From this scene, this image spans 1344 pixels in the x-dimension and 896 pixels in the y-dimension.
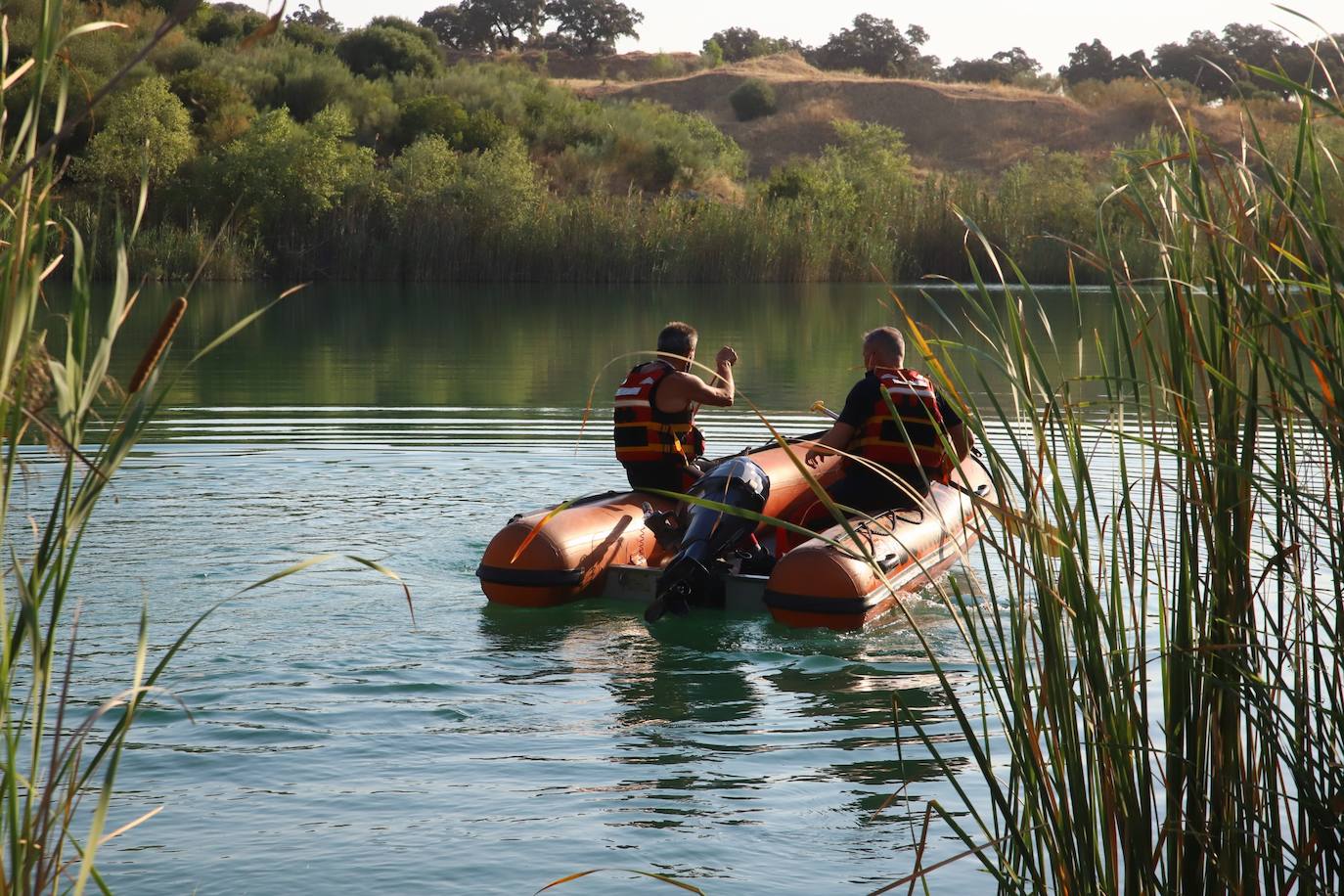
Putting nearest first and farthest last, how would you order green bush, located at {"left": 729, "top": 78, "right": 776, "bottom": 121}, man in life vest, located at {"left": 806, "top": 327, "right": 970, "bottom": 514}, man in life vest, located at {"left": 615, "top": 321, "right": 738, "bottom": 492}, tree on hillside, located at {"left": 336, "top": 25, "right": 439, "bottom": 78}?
man in life vest, located at {"left": 806, "top": 327, "right": 970, "bottom": 514} < man in life vest, located at {"left": 615, "top": 321, "right": 738, "bottom": 492} < tree on hillside, located at {"left": 336, "top": 25, "right": 439, "bottom": 78} < green bush, located at {"left": 729, "top": 78, "right": 776, "bottom": 121}

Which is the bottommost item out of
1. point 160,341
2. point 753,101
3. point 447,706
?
point 447,706

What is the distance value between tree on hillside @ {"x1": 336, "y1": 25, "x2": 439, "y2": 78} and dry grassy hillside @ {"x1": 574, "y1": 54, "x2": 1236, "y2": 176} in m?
10.1

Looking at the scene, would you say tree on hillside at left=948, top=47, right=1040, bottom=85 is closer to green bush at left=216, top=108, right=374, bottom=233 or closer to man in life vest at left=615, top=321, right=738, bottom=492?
green bush at left=216, top=108, right=374, bottom=233

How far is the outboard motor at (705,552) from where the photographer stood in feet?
19.5

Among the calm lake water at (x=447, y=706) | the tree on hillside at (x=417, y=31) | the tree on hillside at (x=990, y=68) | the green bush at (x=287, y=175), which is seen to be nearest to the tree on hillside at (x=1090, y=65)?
the tree on hillside at (x=990, y=68)

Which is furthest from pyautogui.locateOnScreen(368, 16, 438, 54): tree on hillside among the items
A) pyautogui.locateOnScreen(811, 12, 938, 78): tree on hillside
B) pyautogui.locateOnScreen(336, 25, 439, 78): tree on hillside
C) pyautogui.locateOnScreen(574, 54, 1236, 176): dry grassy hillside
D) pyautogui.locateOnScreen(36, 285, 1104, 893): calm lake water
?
pyautogui.locateOnScreen(36, 285, 1104, 893): calm lake water

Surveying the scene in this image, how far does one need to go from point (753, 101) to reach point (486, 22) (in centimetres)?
1960

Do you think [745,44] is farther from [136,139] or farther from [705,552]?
[705,552]

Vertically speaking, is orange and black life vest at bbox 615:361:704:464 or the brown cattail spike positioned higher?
the brown cattail spike

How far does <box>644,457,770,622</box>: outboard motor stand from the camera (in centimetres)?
595

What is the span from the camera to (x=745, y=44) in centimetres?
7400

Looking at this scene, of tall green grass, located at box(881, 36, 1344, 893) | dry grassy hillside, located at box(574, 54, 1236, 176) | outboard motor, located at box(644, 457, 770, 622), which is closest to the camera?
tall green grass, located at box(881, 36, 1344, 893)

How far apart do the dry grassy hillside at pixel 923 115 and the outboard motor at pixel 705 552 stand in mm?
41528

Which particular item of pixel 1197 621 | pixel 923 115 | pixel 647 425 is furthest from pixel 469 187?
pixel 923 115
